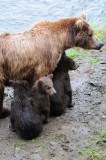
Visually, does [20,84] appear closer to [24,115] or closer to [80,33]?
[24,115]

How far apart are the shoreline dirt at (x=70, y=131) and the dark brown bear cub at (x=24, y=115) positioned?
0.51ft

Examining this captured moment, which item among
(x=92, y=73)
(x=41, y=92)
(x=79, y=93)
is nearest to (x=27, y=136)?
(x=41, y=92)

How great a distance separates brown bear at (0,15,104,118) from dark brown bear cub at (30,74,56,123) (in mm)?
333

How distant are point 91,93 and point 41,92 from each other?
1.54 m

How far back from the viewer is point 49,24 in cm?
816

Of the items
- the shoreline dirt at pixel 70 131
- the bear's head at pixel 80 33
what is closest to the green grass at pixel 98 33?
the shoreline dirt at pixel 70 131

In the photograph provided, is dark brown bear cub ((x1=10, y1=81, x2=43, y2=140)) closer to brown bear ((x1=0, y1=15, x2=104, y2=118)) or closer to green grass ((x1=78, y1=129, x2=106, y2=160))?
brown bear ((x1=0, y1=15, x2=104, y2=118))

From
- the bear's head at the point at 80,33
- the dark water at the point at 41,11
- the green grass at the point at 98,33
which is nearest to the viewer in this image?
the bear's head at the point at 80,33

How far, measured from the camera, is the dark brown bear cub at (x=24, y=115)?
7.36m

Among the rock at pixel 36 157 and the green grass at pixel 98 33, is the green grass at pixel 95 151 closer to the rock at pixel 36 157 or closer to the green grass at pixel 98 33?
the rock at pixel 36 157

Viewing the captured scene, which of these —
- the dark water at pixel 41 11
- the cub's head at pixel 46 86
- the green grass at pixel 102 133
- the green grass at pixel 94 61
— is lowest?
the dark water at pixel 41 11

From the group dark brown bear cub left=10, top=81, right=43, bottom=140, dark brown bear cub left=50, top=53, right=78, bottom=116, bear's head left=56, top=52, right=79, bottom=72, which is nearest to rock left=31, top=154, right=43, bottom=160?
dark brown bear cub left=10, top=81, right=43, bottom=140

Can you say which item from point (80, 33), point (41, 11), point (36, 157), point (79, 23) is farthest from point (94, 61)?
point (41, 11)

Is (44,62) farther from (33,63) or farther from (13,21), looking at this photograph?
(13,21)
